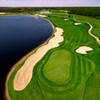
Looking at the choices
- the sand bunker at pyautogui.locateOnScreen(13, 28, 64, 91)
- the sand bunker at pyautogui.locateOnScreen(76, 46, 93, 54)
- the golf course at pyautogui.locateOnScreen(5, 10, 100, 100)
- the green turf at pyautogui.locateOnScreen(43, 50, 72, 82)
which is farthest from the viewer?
the sand bunker at pyautogui.locateOnScreen(76, 46, 93, 54)

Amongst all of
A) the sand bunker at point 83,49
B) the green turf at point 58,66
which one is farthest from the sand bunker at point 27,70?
the sand bunker at point 83,49

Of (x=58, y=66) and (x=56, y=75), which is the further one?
(x=58, y=66)

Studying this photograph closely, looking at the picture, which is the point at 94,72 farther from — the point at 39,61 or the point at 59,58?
the point at 39,61

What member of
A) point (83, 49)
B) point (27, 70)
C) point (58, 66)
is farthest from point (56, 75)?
point (83, 49)

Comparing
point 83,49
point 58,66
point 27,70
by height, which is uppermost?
point 58,66

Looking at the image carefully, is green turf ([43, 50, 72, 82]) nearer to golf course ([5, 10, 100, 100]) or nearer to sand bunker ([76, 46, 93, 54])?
golf course ([5, 10, 100, 100])

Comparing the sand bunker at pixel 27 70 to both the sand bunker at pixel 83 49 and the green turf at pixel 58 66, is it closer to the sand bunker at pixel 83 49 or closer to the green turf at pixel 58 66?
the green turf at pixel 58 66

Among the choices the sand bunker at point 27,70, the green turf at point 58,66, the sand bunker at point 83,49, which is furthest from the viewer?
the sand bunker at point 83,49

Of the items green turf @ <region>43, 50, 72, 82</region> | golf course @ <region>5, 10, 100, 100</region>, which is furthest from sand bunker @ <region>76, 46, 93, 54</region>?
green turf @ <region>43, 50, 72, 82</region>

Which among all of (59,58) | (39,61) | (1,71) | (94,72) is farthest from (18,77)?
(94,72)

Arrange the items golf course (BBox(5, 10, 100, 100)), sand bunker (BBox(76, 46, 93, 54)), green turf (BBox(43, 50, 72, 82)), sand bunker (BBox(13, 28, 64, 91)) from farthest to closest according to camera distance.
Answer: sand bunker (BBox(76, 46, 93, 54)) → green turf (BBox(43, 50, 72, 82)) → sand bunker (BBox(13, 28, 64, 91)) → golf course (BBox(5, 10, 100, 100))

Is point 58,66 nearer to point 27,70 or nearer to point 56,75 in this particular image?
point 56,75

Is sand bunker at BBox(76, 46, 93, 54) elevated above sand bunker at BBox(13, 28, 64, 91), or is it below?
above
